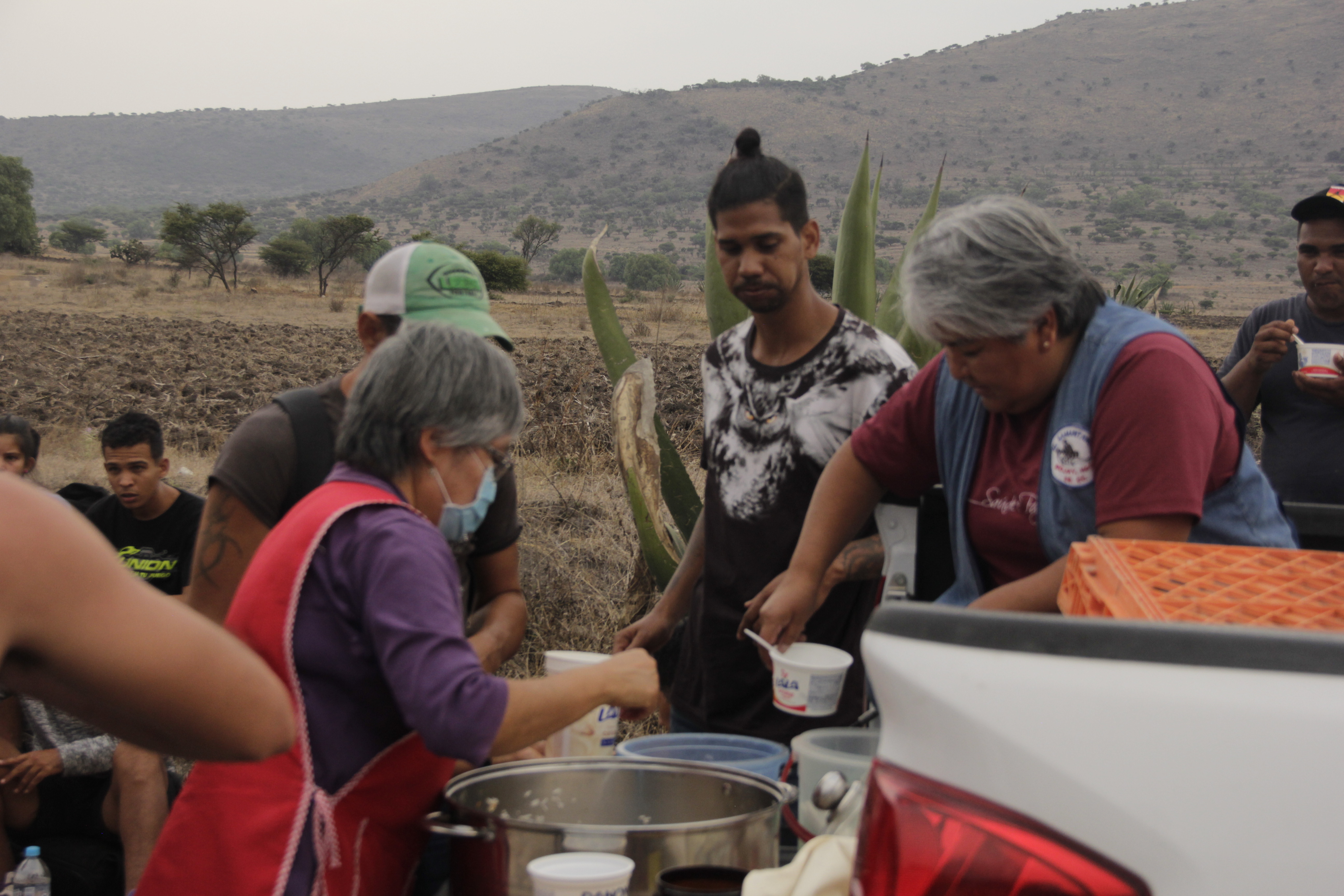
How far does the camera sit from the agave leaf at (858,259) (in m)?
4.83

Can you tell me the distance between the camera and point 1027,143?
101m

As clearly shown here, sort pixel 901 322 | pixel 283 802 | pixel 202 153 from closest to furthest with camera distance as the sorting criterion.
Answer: pixel 283 802 → pixel 901 322 → pixel 202 153

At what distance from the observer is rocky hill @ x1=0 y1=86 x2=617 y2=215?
151875 millimetres

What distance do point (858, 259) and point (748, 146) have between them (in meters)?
1.96

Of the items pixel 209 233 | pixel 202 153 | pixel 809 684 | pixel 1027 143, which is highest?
pixel 202 153

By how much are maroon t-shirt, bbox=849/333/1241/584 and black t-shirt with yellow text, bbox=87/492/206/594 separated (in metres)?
3.07

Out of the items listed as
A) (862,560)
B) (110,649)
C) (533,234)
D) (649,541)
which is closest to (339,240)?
(533,234)

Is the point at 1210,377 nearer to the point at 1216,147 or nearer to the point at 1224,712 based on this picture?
the point at 1224,712

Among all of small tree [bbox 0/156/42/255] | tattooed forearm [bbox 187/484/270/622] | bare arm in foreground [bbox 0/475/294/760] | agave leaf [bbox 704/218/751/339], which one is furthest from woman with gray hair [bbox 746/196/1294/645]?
small tree [bbox 0/156/42/255]

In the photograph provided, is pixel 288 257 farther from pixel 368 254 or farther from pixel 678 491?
pixel 678 491

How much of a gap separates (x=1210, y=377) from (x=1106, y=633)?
40.6 inches

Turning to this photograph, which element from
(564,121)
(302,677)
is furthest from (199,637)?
(564,121)

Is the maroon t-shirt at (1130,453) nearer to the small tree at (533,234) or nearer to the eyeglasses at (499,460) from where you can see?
the eyeglasses at (499,460)

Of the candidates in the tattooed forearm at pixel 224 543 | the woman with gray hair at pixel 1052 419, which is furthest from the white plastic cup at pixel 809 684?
the tattooed forearm at pixel 224 543
